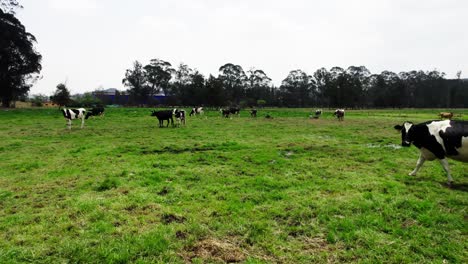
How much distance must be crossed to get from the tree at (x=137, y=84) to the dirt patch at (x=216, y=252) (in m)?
97.6

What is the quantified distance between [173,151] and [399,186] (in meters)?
8.70

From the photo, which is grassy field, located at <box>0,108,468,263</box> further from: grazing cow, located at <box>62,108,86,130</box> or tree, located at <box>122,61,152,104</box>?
tree, located at <box>122,61,152,104</box>

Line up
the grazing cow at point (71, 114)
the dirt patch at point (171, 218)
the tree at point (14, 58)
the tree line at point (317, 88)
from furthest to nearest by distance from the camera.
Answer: the tree line at point (317, 88), the tree at point (14, 58), the grazing cow at point (71, 114), the dirt patch at point (171, 218)

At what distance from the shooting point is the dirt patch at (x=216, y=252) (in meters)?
4.36

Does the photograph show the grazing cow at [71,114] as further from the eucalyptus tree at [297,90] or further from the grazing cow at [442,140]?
the eucalyptus tree at [297,90]

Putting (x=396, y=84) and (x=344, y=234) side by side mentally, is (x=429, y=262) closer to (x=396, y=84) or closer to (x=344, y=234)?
(x=344, y=234)

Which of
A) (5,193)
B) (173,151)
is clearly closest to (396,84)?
(173,151)

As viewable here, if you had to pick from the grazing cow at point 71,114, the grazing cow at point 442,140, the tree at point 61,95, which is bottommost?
the grazing cow at point 442,140

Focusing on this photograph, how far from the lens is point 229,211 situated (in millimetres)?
6039

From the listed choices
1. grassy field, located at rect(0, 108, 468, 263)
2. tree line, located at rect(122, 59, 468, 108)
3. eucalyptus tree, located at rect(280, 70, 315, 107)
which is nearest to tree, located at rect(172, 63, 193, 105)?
tree line, located at rect(122, 59, 468, 108)

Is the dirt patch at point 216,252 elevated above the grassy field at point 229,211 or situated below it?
below

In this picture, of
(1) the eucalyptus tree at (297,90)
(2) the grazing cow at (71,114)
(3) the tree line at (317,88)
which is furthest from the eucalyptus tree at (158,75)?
(2) the grazing cow at (71,114)

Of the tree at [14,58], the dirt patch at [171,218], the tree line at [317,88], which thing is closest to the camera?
the dirt patch at [171,218]

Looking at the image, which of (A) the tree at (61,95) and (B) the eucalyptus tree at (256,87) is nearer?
(A) the tree at (61,95)
